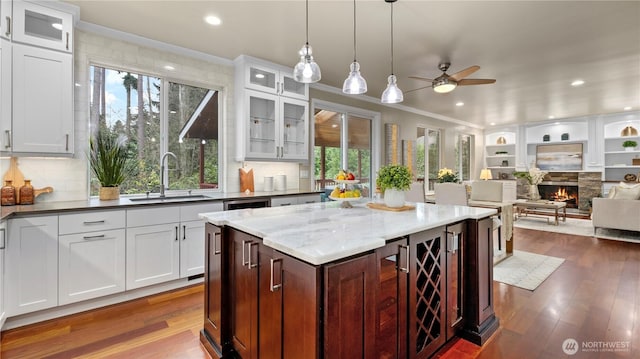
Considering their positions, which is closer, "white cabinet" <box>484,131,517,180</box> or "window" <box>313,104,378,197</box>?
"window" <box>313,104,378,197</box>

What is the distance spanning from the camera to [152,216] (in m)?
2.71

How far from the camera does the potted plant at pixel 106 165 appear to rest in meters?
2.86

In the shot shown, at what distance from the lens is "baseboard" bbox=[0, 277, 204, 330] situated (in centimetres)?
224

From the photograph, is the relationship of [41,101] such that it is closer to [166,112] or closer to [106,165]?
[106,165]

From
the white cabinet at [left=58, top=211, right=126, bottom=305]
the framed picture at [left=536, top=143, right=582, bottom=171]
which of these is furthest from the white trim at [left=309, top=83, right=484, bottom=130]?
the white cabinet at [left=58, top=211, right=126, bottom=305]

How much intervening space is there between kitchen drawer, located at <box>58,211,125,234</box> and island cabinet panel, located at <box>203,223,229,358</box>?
1182 millimetres

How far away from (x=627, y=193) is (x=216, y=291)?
22.0 feet

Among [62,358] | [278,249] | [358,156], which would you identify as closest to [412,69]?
[358,156]

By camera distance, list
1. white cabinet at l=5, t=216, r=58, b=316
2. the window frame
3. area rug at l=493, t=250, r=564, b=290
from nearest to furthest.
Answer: white cabinet at l=5, t=216, r=58, b=316 < the window frame < area rug at l=493, t=250, r=564, b=290

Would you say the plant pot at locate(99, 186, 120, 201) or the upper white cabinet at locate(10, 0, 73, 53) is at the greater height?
the upper white cabinet at locate(10, 0, 73, 53)

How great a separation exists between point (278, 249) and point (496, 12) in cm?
296

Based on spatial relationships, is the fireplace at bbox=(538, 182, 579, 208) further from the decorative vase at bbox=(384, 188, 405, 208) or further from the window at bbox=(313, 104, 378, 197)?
the decorative vase at bbox=(384, 188, 405, 208)

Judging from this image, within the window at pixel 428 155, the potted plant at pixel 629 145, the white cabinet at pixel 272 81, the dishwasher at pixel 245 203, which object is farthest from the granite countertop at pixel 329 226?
the potted plant at pixel 629 145

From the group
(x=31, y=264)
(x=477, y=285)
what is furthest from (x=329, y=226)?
(x=31, y=264)
